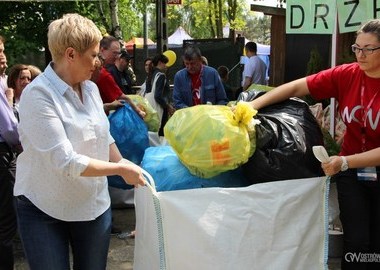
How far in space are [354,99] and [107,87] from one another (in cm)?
236

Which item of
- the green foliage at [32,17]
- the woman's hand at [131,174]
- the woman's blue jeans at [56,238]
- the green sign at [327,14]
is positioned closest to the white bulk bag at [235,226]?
the woman's hand at [131,174]

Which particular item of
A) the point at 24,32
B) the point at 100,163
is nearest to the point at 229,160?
the point at 100,163

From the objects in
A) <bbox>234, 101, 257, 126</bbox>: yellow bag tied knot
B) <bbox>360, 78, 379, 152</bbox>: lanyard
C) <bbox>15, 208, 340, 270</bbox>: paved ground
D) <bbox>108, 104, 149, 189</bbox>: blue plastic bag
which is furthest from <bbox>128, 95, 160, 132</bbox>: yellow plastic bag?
<bbox>360, 78, 379, 152</bbox>: lanyard

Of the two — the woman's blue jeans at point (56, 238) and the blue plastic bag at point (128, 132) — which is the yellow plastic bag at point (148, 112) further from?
the woman's blue jeans at point (56, 238)

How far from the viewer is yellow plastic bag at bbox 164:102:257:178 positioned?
7.47 feet

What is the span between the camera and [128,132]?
14.0 ft

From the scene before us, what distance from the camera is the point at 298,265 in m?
2.34

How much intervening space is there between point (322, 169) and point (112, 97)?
2.36 m

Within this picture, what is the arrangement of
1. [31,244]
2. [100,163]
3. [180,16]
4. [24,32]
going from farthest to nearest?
[180,16] < [24,32] < [31,244] < [100,163]

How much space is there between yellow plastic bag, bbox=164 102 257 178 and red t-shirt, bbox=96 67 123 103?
1940 mm

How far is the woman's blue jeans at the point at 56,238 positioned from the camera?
6.68 ft

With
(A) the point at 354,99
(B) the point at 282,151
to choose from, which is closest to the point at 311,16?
(A) the point at 354,99

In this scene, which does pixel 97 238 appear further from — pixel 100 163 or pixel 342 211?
pixel 342 211

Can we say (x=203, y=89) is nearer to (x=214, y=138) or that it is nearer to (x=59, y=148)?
(x=214, y=138)
